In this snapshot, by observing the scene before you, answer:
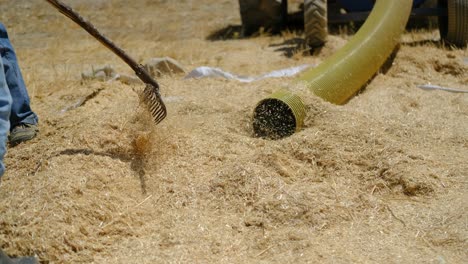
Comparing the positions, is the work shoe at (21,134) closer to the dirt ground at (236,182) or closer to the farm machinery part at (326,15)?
the dirt ground at (236,182)

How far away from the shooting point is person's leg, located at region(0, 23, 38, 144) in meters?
3.85

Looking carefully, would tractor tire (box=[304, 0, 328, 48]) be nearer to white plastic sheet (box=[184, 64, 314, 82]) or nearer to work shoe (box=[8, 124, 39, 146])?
white plastic sheet (box=[184, 64, 314, 82])

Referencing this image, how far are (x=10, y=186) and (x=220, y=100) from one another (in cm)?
180

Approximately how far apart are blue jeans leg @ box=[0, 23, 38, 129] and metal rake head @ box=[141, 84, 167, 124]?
35.6 inches

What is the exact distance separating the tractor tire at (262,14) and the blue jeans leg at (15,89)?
399cm

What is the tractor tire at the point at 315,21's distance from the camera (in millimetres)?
5688

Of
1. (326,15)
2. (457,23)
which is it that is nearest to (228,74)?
(326,15)

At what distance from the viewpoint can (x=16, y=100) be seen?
3928mm

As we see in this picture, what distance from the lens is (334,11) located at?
7.49 meters

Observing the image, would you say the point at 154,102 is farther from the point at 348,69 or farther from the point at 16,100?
the point at 348,69

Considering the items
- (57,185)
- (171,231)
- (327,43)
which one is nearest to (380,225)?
(171,231)

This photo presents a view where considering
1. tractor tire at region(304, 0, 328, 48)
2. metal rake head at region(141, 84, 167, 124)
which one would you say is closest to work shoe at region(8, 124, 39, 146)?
metal rake head at region(141, 84, 167, 124)

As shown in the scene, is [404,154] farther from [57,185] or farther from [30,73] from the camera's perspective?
[30,73]

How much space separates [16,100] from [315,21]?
2939 mm
